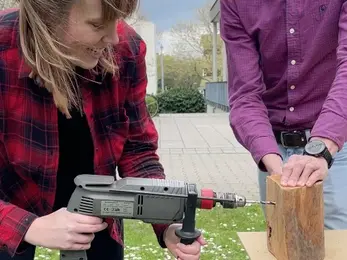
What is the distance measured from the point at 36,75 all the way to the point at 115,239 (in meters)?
0.65

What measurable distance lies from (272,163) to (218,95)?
64.7 feet

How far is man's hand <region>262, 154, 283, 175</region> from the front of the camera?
6.87 ft

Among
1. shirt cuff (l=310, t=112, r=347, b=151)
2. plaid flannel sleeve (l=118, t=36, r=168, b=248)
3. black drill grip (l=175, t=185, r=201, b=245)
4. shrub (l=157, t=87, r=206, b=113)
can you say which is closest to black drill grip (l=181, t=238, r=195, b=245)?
black drill grip (l=175, t=185, r=201, b=245)

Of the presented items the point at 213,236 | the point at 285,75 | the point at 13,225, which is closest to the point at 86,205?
the point at 13,225

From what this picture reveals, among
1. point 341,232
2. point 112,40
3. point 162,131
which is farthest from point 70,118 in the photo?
point 162,131

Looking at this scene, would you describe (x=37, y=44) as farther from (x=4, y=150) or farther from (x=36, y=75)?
(x=4, y=150)

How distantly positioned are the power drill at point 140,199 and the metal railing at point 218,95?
684 inches

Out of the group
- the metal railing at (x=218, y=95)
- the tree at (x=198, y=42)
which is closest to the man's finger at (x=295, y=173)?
the metal railing at (x=218, y=95)

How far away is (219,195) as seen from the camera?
64.7 inches

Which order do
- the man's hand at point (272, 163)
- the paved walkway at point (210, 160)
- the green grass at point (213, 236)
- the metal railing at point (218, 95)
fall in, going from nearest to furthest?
1. the man's hand at point (272, 163)
2. the green grass at point (213, 236)
3. the paved walkway at point (210, 160)
4. the metal railing at point (218, 95)

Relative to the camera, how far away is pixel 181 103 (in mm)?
25688

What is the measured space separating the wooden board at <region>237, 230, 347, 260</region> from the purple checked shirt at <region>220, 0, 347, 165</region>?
29cm

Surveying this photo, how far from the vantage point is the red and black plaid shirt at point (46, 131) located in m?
1.72

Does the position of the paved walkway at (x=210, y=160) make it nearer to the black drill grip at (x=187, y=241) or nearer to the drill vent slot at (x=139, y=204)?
the black drill grip at (x=187, y=241)
